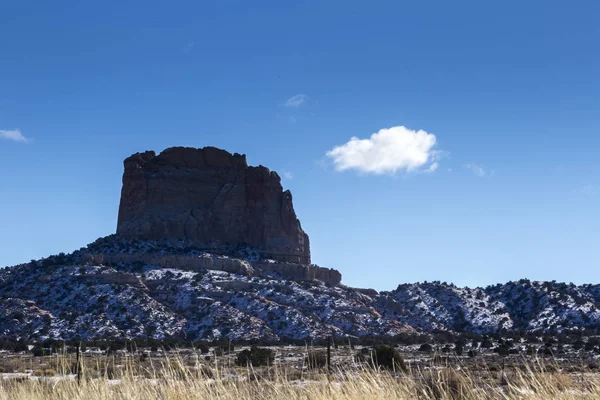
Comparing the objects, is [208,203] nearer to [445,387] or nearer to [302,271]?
[302,271]

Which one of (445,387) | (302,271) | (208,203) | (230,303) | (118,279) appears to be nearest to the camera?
(445,387)

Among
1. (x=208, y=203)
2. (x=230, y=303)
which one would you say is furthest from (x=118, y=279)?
(x=208, y=203)

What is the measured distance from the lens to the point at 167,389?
10117 mm

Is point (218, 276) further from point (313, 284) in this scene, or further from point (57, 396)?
point (57, 396)

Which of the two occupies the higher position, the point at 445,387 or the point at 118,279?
the point at 118,279

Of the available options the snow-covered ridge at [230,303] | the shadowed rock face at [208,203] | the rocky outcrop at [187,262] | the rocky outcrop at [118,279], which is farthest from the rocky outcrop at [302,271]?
the rocky outcrop at [118,279]

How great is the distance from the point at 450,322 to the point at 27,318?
5032cm

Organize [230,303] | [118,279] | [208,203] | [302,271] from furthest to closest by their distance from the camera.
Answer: [208,203], [302,271], [118,279], [230,303]

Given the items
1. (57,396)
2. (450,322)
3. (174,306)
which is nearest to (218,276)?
(174,306)

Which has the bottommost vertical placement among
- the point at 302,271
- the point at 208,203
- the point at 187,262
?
the point at 302,271

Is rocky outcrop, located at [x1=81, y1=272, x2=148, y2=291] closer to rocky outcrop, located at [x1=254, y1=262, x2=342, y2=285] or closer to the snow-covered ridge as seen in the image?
the snow-covered ridge

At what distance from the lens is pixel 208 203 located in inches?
4417

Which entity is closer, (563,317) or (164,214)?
(563,317)

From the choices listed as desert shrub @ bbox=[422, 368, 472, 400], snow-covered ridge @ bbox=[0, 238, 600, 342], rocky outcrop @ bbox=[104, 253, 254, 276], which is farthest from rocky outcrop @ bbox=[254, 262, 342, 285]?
desert shrub @ bbox=[422, 368, 472, 400]
